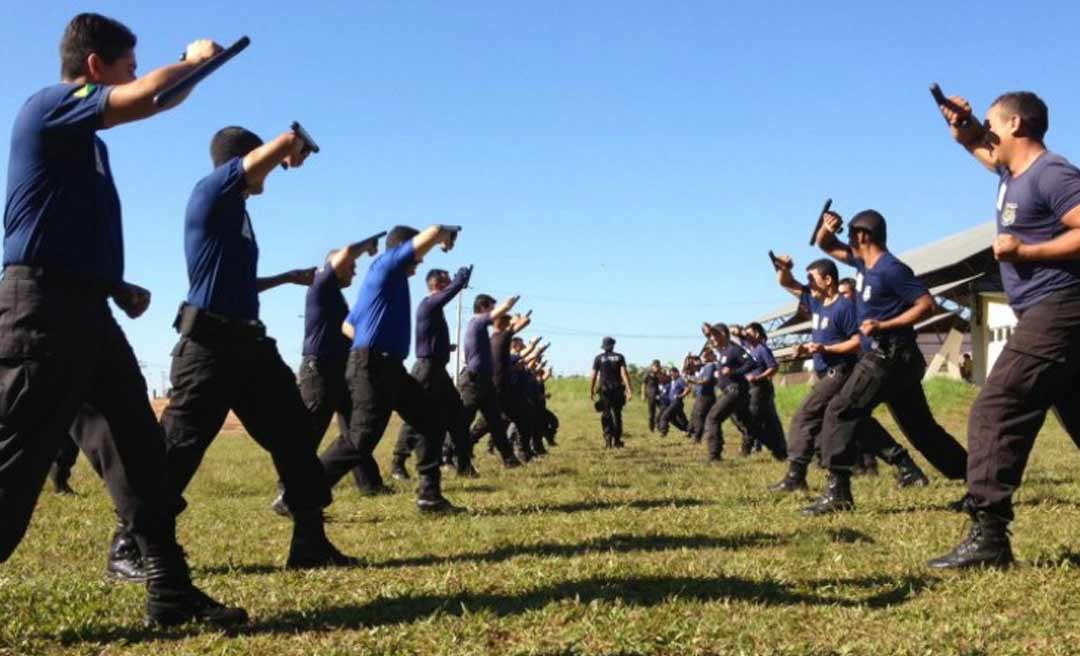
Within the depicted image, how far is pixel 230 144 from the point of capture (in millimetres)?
5020

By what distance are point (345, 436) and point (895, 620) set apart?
436cm

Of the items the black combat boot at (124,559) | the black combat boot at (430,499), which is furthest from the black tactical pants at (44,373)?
the black combat boot at (430,499)

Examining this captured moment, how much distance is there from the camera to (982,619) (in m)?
3.93

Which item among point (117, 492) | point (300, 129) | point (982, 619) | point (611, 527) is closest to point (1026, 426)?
point (982, 619)

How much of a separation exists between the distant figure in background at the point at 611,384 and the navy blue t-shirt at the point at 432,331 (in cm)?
935

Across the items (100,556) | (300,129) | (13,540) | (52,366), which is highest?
(300,129)

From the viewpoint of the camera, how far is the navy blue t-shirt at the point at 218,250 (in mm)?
4656

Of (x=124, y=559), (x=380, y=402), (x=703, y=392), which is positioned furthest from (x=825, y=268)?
(x=703, y=392)

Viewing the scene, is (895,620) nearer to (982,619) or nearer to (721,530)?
(982,619)

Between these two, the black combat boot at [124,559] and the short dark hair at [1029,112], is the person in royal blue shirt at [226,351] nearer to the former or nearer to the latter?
the black combat boot at [124,559]

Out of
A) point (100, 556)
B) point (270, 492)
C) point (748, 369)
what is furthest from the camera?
point (748, 369)

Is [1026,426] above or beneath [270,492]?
above

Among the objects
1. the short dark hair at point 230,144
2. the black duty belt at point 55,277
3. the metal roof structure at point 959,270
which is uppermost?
the metal roof structure at point 959,270

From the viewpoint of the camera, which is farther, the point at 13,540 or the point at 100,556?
the point at 100,556
